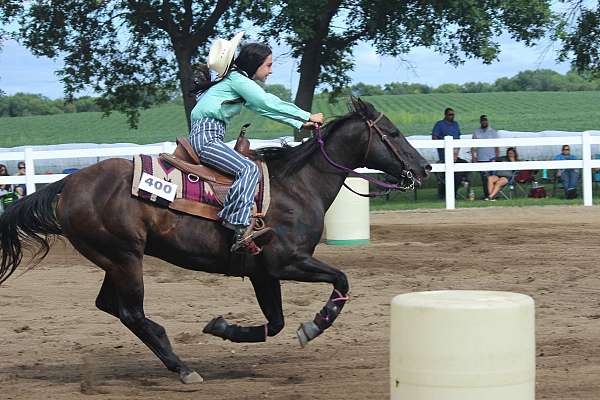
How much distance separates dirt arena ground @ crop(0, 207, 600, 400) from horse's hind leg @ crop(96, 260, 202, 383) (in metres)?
0.14

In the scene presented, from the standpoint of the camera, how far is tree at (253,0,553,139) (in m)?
21.6

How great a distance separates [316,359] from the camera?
849cm

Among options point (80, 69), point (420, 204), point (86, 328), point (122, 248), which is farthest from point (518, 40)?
point (122, 248)

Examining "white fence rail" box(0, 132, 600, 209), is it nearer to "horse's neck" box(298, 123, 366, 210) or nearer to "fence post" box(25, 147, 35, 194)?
"fence post" box(25, 147, 35, 194)

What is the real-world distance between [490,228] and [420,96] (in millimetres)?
61972

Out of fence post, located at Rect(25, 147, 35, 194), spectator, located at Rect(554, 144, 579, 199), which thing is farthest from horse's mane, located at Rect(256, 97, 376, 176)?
spectator, located at Rect(554, 144, 579, 199)

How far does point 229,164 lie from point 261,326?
128 cm

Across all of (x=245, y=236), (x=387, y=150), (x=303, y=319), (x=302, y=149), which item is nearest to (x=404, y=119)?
(x=303, y=319)

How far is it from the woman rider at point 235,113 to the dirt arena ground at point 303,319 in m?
1.27

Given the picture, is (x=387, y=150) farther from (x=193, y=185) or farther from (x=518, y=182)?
(x=518, y=182)

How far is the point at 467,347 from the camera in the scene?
517cm

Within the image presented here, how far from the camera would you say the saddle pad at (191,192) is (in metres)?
7.85

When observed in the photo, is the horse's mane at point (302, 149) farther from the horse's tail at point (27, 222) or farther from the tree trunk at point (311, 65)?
the tree trunk at point (311, 65)

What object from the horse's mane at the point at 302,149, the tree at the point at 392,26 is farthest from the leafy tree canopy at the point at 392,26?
the horse's mane at the point at 302,149
